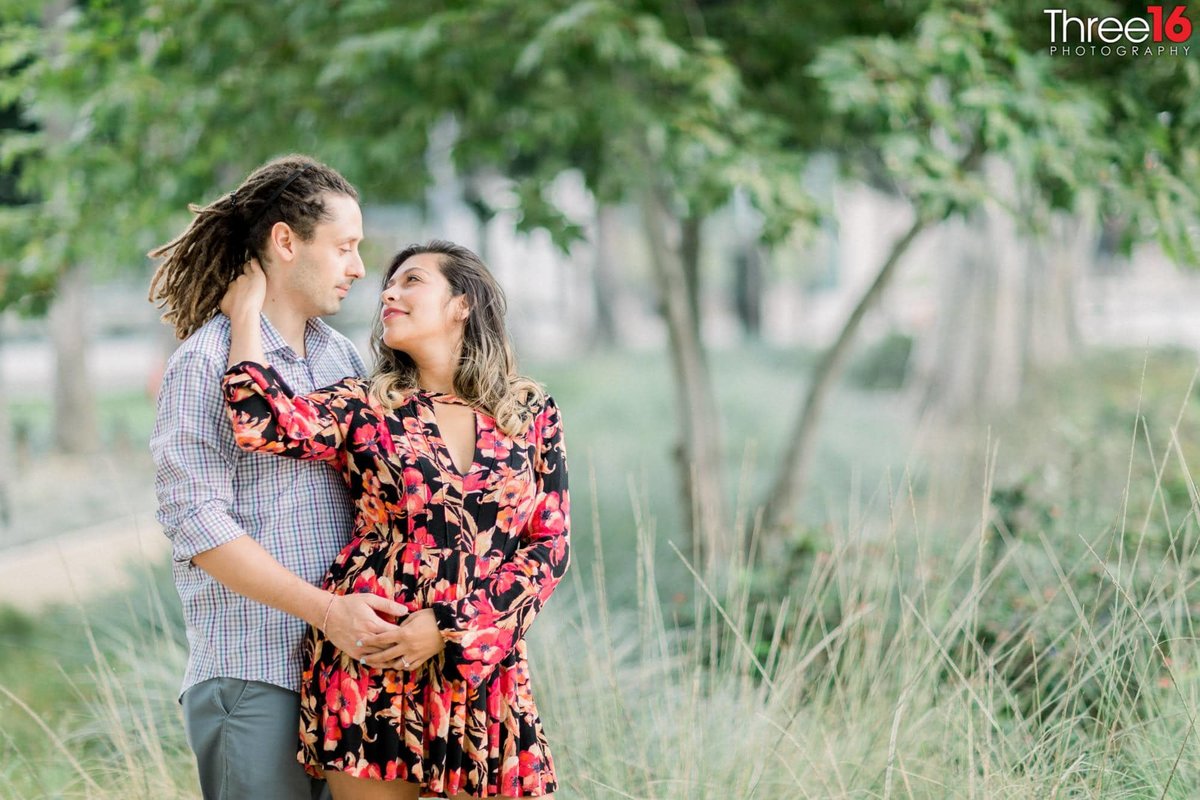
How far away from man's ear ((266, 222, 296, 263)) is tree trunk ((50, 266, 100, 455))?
380 inches

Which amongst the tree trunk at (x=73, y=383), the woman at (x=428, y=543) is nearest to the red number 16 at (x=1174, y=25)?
the woman at (x=428, y=543)

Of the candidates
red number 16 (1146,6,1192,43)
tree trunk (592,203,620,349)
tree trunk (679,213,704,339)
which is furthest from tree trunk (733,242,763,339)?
red number 16 (1146,6,1192,43)

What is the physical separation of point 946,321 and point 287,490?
1042 cm

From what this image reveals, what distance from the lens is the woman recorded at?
2076 millimetres

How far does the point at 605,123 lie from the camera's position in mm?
4973

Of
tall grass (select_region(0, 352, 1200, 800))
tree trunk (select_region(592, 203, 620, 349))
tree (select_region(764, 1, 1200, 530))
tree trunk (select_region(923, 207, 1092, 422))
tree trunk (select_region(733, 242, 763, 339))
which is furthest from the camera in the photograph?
tree trunk (select_region(733, 242, 763, 339))

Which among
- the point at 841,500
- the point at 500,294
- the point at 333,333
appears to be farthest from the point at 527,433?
the point at 841,500

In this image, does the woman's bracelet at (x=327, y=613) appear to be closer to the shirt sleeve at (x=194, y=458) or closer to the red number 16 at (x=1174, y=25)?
the shirt sleeve at (x=194, y=458)

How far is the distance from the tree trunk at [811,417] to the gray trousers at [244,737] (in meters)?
4.02

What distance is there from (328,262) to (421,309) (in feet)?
0.63

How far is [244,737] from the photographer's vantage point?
211 centimetres

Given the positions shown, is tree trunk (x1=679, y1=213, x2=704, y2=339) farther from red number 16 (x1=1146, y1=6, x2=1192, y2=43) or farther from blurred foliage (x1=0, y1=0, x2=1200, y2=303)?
red number 16 (x1=1146, y1=6, x2=1192, y2=43)

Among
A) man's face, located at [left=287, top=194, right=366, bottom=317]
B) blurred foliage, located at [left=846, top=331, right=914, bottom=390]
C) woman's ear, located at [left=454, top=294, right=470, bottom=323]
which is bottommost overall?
blurred foliage, located at [left=846, top=331, right=914, bottom=390]

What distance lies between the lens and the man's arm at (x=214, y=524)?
6.64 ft
